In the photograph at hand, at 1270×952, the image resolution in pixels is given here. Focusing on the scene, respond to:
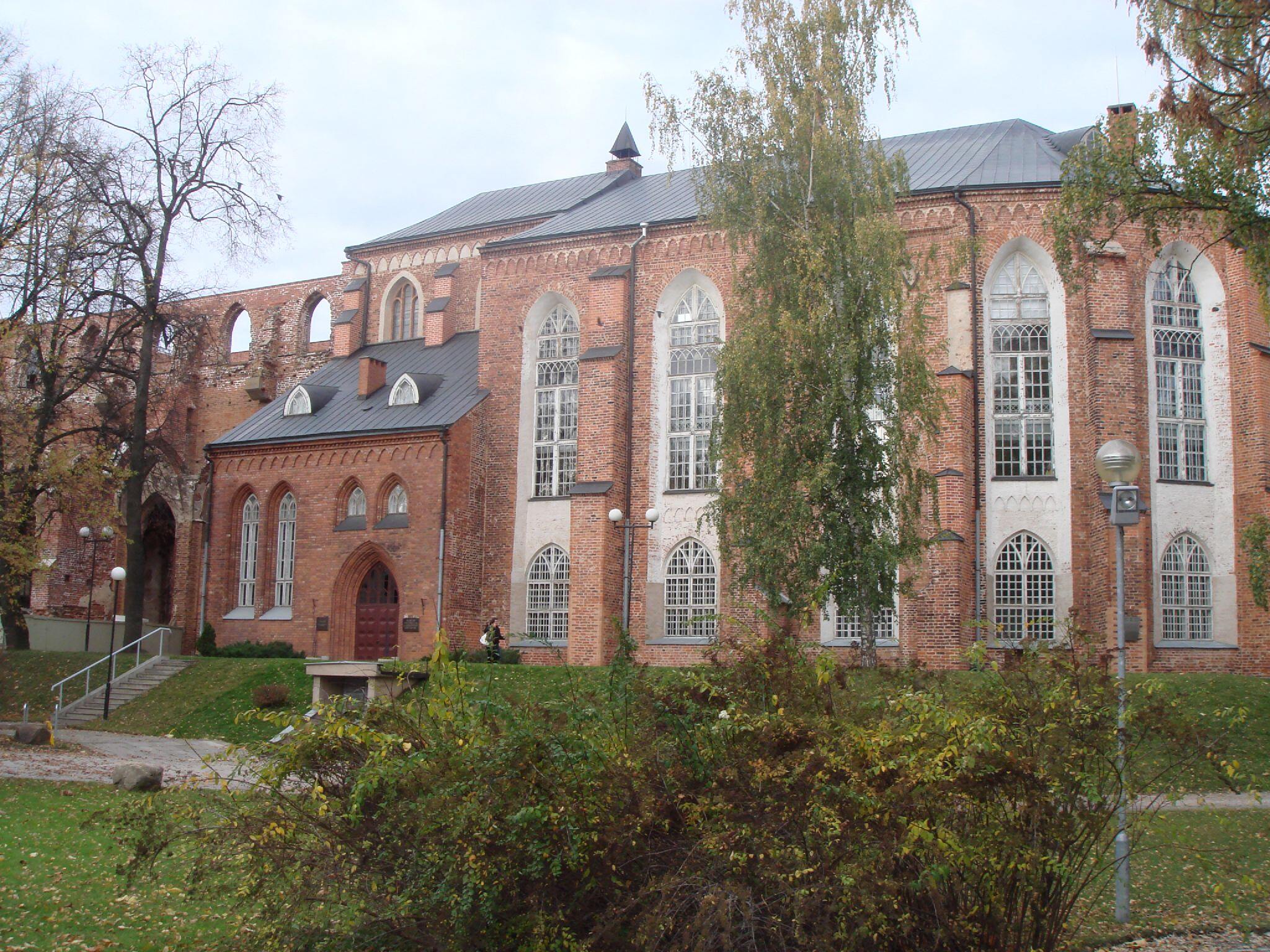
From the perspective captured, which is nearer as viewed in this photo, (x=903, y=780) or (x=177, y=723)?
(x=903, y=780)

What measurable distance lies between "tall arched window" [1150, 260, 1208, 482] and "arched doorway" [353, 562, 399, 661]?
19155 millimetres

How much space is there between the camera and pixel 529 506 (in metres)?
31.0

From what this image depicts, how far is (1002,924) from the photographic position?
6.04 metres

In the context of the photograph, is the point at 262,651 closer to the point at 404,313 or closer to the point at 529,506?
the point at 529,506

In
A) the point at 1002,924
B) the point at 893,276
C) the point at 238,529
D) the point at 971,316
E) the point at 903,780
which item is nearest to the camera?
the point at 903,780

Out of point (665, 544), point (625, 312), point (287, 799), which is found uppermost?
point (625, 312)

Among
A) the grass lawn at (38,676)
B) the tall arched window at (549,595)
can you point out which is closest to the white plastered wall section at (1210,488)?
the tall arched window at (549,595)

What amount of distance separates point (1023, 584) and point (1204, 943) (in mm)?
17241

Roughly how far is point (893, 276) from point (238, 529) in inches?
878

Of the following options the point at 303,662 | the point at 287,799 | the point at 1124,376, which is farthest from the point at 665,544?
the point at 287,799

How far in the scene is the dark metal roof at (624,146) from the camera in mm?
41000

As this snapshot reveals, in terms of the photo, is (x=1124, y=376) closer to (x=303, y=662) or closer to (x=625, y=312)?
(x=625, y=312)

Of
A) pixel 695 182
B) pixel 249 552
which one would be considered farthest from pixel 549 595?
pixel 695 182

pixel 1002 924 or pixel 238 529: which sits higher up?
pixel 238 529
